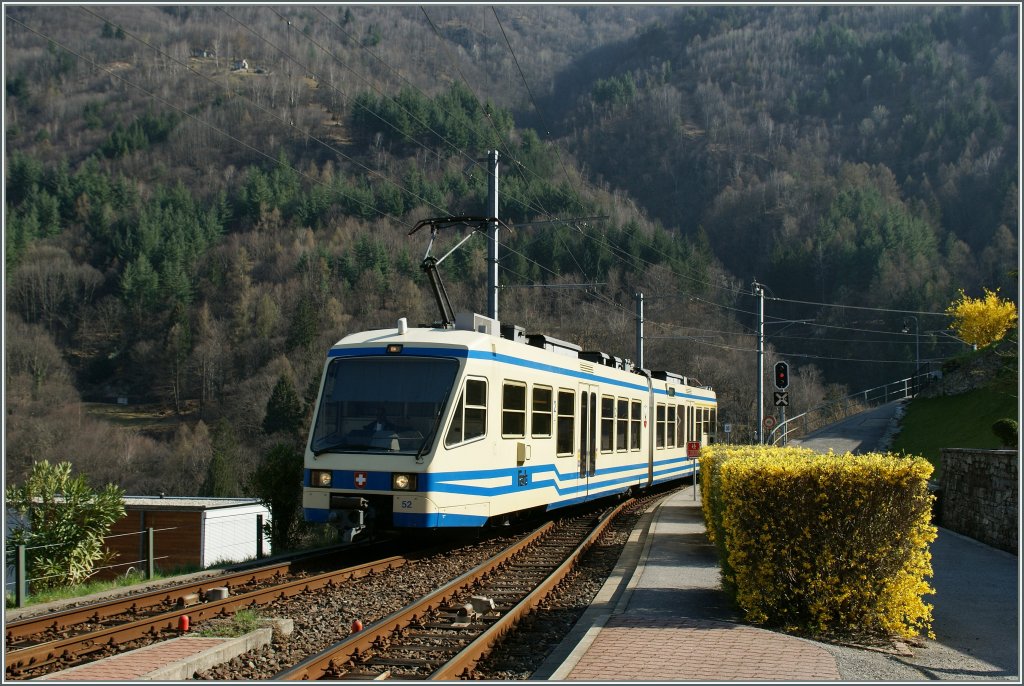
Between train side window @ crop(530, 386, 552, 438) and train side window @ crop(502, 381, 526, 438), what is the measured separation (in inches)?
18.4

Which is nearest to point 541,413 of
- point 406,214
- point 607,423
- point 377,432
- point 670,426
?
point 377,432

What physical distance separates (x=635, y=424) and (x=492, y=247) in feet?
17.4

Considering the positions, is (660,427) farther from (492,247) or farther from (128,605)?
(128,605)

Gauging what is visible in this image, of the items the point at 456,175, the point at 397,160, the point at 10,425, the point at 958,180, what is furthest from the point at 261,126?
the point at 958,180

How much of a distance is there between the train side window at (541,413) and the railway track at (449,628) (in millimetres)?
2209

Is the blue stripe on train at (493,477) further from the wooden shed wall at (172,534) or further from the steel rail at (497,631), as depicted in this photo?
the wooden shed wall at (172,534)

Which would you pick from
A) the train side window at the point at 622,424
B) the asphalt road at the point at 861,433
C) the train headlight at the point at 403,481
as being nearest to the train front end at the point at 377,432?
the train headlight at the point at 403,481

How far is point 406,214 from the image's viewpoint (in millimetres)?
76438

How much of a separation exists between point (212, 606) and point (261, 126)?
Result: 10551 centimetres

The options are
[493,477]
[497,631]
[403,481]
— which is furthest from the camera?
[493,477]

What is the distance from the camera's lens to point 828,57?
152125 mm

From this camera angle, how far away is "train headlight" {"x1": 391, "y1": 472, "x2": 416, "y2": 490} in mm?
12406

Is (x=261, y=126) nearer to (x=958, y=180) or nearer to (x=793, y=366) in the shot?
(x=793, y=366)

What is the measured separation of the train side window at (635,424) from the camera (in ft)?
72.4
